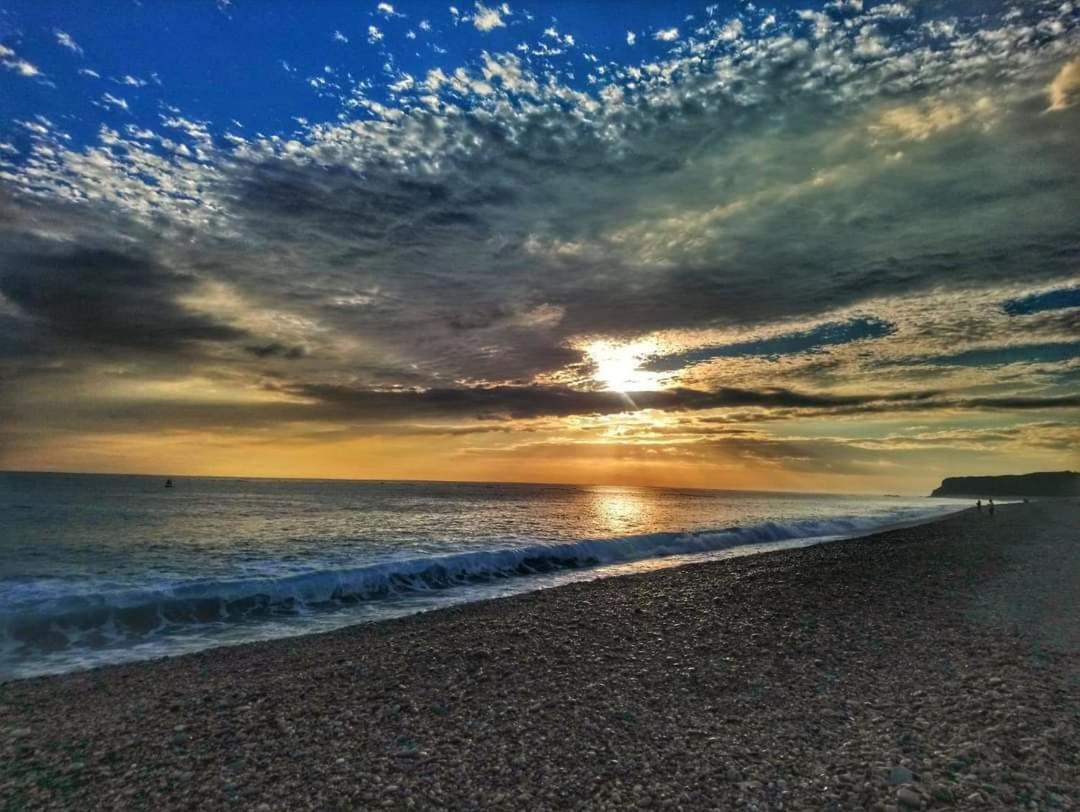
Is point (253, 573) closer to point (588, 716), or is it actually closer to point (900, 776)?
point (588, 716)

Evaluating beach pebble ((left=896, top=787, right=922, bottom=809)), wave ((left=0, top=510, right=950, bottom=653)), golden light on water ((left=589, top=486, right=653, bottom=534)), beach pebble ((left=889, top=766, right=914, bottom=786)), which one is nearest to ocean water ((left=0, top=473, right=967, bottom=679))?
wave ((left=0, top=510, right=950, bottom=653))

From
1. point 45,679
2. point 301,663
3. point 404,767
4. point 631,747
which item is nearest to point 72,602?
point 45,679

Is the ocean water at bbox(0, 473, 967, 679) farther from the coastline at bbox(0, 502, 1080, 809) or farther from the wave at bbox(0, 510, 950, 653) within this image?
the coastline at bbox(0, 502, 1080, 809)

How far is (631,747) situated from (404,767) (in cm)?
265

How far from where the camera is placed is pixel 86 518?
56.8 m

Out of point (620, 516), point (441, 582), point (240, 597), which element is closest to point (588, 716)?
point (240, 597)

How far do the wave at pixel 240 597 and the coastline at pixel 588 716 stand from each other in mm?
5014

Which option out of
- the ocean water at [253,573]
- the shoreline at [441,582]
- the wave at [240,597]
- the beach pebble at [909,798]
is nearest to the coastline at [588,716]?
the beach pebble at [909,798]

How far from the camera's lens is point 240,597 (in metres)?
19.3

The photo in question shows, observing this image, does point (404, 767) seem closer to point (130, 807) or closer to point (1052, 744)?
point (130, 807)

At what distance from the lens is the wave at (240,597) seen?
15.7m

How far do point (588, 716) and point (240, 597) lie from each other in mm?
15320

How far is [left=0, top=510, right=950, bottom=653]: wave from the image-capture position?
1569cm

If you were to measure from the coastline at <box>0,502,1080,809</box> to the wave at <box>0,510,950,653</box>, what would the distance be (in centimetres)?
501
